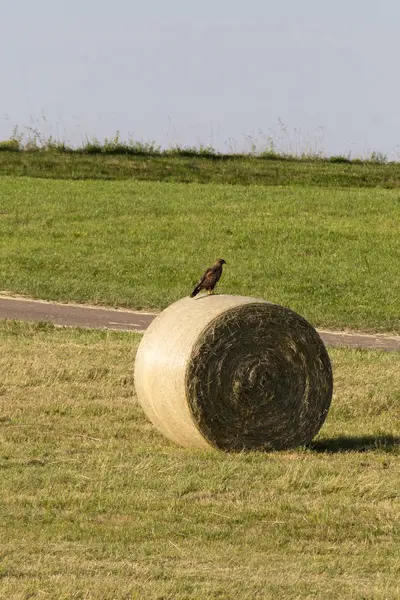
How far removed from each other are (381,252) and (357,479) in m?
18.2

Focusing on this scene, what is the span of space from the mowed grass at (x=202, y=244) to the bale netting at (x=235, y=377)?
9108 mm

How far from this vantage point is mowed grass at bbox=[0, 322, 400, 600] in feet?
22.9

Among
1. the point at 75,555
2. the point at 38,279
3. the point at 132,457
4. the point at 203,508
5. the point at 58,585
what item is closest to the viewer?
the point at 58,585

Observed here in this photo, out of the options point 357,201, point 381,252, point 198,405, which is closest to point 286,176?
point 357,201

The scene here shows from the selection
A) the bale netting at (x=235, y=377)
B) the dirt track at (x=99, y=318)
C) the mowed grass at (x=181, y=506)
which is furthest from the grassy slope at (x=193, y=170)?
the bale netting at (x=235, y=377)

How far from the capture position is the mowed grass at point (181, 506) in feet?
22.9

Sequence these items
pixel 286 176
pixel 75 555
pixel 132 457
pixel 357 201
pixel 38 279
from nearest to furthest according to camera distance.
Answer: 1. pixel 75 555
2. pixel 132 457
3. pixel 38 279
4. pixel 357 201
5. pixel 286 176

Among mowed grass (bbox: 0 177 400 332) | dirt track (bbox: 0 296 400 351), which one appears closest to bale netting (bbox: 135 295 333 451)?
dirt track (bbox: 0 296 400 351)

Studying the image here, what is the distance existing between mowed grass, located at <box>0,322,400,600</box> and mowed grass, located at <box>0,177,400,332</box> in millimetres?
8648

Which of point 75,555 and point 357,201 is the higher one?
point 357,201

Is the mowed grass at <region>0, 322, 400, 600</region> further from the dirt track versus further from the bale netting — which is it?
the dirt track

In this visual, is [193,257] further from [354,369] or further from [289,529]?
[289,529]

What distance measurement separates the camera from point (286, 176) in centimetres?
3656

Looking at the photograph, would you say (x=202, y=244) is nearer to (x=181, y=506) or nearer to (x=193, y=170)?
(x=193, y=170)
